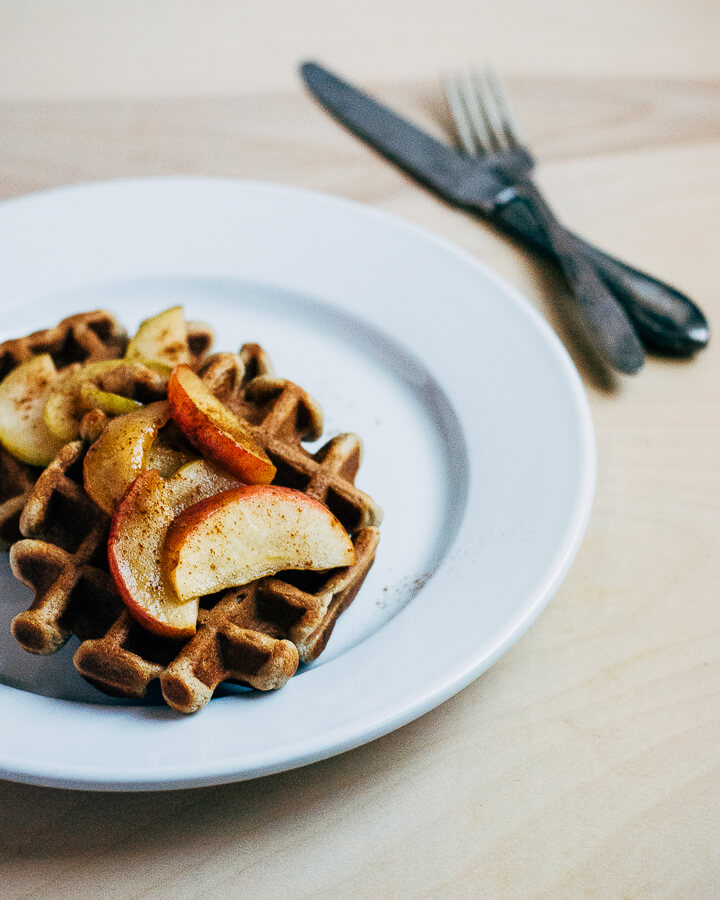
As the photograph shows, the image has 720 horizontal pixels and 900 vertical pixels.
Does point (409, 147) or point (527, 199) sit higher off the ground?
point (409, 147)

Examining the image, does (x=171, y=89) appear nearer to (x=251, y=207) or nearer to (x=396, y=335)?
(x=251, y=207)

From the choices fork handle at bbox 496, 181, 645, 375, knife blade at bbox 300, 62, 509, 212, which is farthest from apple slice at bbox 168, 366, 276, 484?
knife blade at bbox 300, 62, 509, 212

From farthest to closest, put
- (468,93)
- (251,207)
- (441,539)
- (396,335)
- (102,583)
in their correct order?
(468,93), (251,207), (396,335), (441,539), (102,583)

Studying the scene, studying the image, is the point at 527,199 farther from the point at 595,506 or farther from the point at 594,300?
the point at 595,506

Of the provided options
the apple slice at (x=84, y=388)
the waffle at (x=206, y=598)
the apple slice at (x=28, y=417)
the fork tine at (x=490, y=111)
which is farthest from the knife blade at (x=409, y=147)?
the apple slice at (x=28, y=417)

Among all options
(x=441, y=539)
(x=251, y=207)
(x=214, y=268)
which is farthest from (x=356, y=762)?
(x=251, y=207)

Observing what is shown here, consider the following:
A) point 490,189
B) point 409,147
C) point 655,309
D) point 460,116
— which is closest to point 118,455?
point 655,309
